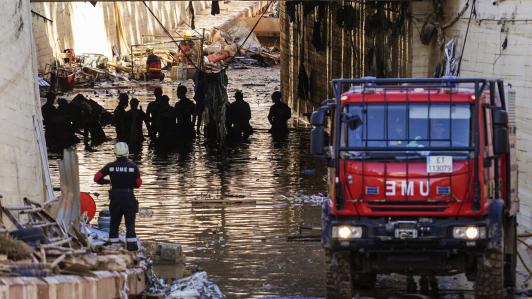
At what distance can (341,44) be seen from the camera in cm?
2236

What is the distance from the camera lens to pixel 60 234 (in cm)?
827

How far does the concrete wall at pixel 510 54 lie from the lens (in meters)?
11.1

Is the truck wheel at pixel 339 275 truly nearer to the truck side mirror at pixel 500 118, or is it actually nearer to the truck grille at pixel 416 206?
the truck grille at pixel 416 206

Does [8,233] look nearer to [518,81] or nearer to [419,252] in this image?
[419,252]

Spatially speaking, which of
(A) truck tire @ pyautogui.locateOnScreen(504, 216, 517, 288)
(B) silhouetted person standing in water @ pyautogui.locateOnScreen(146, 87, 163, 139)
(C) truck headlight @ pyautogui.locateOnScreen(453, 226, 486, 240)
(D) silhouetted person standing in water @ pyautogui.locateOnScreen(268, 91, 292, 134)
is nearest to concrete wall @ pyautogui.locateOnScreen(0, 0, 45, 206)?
(C) truck headlight @ pyautogui.locateOnScreen(453, 226, 486, 240)

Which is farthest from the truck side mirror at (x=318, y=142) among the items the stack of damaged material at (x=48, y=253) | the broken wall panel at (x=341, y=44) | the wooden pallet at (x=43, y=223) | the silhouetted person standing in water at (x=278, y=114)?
the silhouetted person standing in water at (x=278, y=114)

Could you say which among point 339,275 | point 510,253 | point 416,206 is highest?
point 416,206

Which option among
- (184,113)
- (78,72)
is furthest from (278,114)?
(78,72)

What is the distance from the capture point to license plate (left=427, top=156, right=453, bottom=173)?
7148 mm

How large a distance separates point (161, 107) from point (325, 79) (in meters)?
5.75

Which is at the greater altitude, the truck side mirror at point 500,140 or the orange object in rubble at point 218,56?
the truck side mirror at point 500,140

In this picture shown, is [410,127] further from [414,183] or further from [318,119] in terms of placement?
[318,119]

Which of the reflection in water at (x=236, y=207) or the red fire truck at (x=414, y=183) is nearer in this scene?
the red fire truck at (x=414, y=183)

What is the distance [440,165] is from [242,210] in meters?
6.23
